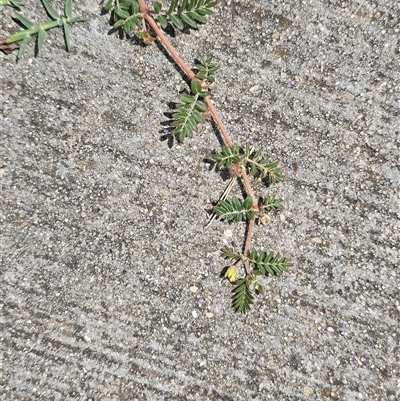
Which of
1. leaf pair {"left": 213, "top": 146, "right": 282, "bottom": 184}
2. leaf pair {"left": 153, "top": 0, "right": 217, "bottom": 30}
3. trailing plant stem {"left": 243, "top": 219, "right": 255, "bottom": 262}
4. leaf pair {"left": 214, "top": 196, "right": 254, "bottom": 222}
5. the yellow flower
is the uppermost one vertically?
leaf pair {"left": 153, "top": 0, "right": 217, "bottom": 30}

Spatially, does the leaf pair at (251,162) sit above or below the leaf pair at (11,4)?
below

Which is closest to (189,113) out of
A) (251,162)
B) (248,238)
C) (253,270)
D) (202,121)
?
(202,121)

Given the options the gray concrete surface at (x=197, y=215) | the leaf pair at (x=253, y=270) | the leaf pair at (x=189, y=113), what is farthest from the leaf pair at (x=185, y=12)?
the leaf pair at (x=253, y=270)

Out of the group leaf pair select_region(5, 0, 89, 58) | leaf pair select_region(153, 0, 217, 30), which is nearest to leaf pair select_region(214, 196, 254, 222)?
leaf pair select_region(153, 0, 217, 30)

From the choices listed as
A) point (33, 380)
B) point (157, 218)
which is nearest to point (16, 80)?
point (157, 218)

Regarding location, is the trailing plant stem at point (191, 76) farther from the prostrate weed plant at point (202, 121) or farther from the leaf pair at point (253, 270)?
the leaf pair at point (253, 270)

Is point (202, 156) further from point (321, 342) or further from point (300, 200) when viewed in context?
point (321, 342)

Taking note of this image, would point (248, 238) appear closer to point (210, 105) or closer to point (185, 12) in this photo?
point (210, 105)

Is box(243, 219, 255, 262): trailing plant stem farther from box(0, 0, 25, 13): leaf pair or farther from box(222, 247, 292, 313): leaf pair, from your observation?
box(0, 0, 25, 13): leaf pair
